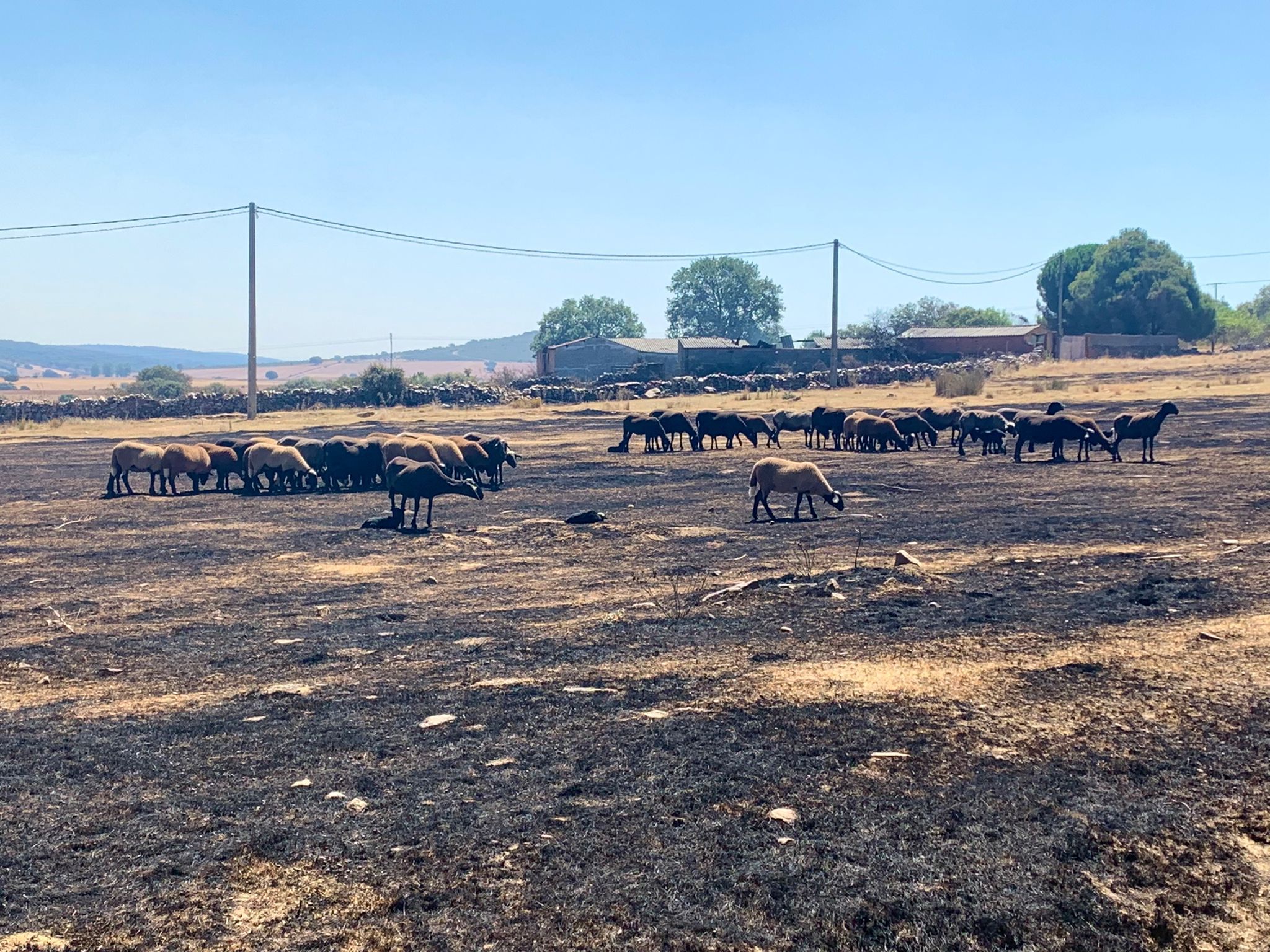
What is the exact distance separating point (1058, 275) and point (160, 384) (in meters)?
85.1

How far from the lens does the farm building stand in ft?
291

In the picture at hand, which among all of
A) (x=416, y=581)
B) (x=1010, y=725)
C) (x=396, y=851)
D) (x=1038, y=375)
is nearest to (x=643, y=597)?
(x=416, y=581)

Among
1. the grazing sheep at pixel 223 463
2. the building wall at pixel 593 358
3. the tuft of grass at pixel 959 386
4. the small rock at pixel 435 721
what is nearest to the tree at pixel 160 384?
the building wall at pixel 593 358

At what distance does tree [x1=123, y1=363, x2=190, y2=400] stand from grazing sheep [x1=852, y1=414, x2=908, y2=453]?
244 feet

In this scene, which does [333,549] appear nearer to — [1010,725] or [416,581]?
[416,581]

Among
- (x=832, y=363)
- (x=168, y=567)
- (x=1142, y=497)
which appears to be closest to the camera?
(x=168, y=567)

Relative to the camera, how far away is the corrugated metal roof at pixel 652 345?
86.2 metres

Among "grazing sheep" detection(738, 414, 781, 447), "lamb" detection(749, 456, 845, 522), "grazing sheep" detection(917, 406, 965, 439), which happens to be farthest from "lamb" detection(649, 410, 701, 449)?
"lamb" detection(749, 456, 845, 522)

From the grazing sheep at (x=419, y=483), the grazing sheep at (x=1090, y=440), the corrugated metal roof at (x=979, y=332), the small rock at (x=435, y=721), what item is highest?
the corrugated metal roof at (x=979, y=332)

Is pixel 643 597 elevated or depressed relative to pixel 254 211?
depressed

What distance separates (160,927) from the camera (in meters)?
5.43

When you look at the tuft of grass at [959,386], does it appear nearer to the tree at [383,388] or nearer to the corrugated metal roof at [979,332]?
the tree at [383,388]

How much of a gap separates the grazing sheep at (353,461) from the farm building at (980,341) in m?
65.8

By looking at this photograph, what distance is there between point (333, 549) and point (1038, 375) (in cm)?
5274
